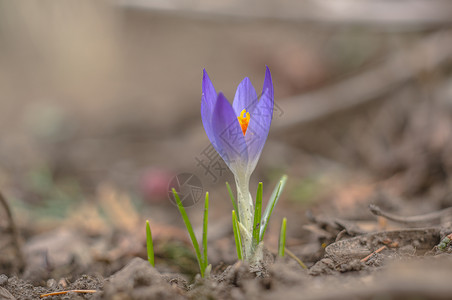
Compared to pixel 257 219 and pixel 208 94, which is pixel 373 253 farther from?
pixel 208 94

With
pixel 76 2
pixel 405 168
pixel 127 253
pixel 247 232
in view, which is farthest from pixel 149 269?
pixel 76 2

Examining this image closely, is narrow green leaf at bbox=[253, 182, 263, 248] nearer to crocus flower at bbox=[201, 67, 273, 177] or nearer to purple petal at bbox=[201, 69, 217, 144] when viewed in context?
crocus flower at bbox=[201, 67, 273, 177]

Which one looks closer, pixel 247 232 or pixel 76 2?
pixel 247 232

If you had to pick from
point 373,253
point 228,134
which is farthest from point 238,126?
point 373,253

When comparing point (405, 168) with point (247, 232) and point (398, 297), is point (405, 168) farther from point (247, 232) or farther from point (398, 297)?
point (398, 297)

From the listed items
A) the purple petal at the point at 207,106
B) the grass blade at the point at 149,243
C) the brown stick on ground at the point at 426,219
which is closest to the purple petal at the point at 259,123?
the purple petal at the point at 207,106

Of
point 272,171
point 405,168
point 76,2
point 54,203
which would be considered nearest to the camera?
point 405,168

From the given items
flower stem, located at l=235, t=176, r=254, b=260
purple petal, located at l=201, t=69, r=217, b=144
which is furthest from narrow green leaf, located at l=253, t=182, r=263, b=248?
purple petal, located at l=201, t=69, r=217, b=144
